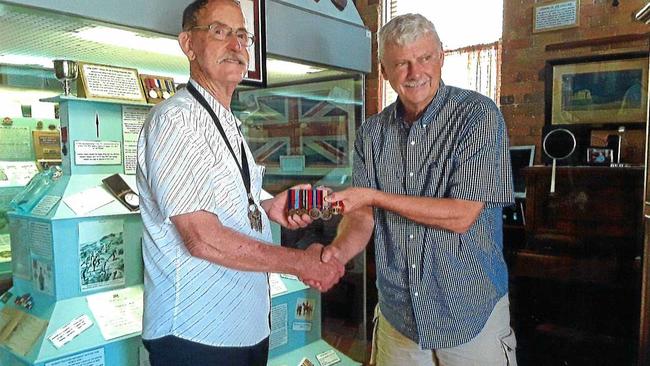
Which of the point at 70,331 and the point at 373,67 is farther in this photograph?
the point at 373,67

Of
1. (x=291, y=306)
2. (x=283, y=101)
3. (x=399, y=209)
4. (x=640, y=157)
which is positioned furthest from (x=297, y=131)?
(x=640, y=157)

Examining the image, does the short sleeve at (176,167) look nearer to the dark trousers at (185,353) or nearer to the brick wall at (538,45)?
the dark trousers at (185,353)

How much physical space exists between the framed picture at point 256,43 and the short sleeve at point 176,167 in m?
0.92

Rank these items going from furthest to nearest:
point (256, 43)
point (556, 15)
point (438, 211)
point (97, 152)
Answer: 1. point (556, 15)
2. point (256, 43)
3. point (97, 152)
4. point (438, 211)

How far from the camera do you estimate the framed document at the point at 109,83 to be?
1681 millimetres

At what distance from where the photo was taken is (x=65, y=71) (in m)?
1.63

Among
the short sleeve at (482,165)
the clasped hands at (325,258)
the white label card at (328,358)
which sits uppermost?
the short sleeve at (482,165)

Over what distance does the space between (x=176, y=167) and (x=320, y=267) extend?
1.75 ft

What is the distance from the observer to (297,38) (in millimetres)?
2320

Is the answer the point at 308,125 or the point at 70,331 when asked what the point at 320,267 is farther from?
the point at 308,125

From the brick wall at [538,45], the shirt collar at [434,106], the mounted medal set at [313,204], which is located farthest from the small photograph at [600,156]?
the mounted medal set at [313,204]

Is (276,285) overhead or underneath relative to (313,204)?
underneath

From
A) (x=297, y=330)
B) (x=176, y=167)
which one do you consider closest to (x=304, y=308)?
(x=297, y=330)

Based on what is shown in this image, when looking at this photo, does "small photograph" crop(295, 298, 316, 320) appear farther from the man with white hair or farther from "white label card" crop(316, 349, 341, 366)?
the man with white hair
